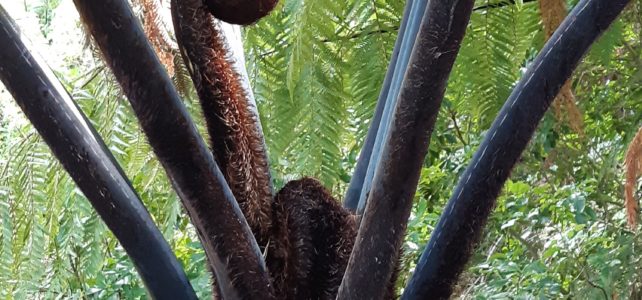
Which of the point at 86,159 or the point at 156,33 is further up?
the point at 156,33

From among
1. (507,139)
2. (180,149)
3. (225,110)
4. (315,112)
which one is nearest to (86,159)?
(180,149)

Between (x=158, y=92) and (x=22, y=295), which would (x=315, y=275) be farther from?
(x=22, y=295)

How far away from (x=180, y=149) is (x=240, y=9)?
24 cm

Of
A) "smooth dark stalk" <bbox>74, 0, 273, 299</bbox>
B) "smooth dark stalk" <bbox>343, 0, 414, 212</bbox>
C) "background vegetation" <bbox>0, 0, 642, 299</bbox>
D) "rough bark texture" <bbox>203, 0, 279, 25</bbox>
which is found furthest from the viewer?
"background vegetation" <bbox>0, 0, 642, 299</bbox>

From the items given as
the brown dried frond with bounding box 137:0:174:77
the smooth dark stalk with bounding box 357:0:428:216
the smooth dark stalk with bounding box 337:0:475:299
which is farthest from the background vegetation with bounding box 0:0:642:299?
the smooth dark stalk with bounding box 337:0:475:299

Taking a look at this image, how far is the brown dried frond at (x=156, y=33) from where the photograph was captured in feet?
4.39

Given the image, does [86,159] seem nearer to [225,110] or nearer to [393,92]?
[225,110]

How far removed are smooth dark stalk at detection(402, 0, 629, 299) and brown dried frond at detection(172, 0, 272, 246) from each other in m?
0.29

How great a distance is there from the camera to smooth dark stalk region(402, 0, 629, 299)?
2.86 feet

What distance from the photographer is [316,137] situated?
1.90 metres

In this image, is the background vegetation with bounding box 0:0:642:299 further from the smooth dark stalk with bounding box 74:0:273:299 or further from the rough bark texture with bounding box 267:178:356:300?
the smooth dark stalk with bounding box 74:0:273:299

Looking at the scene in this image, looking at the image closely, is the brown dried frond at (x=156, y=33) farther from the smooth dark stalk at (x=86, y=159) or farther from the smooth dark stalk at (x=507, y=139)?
the smooth dark stalk at (x=507, y=139)

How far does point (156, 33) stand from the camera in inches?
53.1

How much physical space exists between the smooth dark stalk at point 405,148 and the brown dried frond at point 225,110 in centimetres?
24
